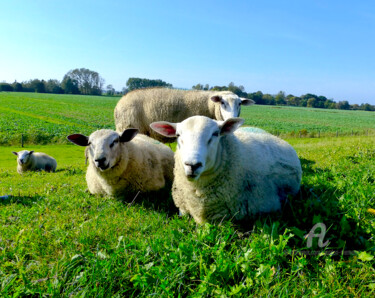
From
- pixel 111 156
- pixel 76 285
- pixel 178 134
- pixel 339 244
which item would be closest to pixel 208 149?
pixel 178 134

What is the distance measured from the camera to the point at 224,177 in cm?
331

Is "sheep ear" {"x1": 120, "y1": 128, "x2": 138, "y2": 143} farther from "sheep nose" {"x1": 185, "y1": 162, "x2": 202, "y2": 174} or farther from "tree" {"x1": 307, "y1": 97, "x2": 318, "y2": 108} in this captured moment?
"tree" {"x1": 307, "y1": 97, "x2": 318, "y2": 108}

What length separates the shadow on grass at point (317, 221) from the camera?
2643mm

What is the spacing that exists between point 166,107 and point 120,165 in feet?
11.5

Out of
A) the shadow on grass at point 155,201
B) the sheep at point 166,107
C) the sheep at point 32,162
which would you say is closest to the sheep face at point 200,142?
the shadow on grass at point 155,201

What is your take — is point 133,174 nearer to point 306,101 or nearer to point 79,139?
point 79,139

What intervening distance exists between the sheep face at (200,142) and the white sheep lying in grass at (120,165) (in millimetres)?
1709

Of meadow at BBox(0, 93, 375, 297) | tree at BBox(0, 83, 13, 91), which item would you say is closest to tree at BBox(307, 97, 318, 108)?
meadow at BBox(0, 93, 375, 297)

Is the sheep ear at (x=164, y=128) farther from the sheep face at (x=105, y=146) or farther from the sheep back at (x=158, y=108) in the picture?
the sheep back at (x=158, y=108)

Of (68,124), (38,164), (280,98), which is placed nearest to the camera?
(38,164)

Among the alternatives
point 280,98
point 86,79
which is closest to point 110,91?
point 86,79

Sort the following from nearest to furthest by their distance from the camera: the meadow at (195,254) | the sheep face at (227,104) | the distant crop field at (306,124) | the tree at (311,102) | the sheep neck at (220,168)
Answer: the meadow at (195,254) → the sheep neck at (220,168) → the sheep face at (227,104) → the distant crop field at (306,124) → the tree at (311,102)

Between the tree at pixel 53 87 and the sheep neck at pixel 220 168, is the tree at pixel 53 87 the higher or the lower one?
the higher one

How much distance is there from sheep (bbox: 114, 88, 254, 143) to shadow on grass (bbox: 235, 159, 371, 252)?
4350 mm
